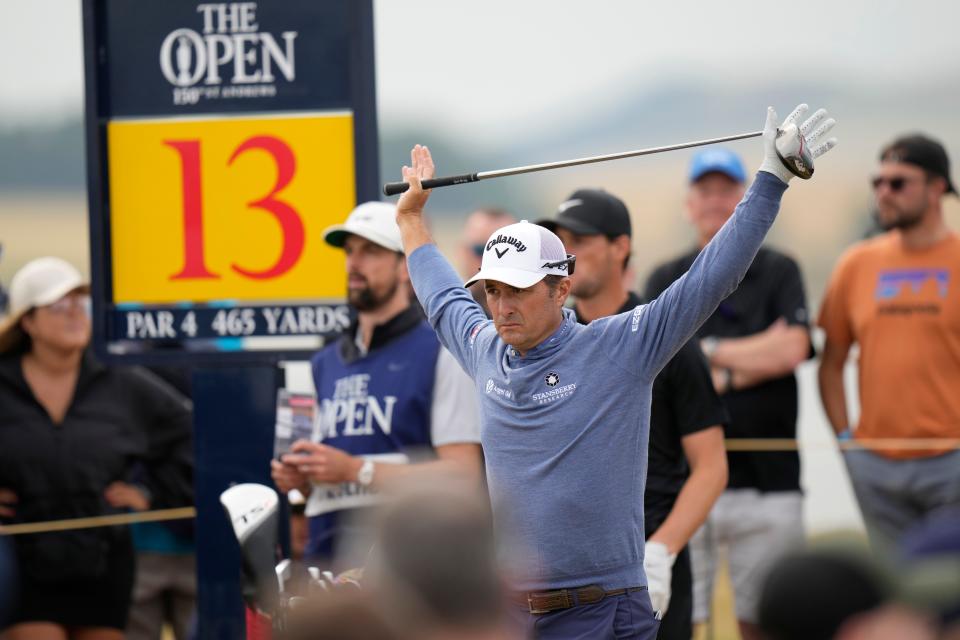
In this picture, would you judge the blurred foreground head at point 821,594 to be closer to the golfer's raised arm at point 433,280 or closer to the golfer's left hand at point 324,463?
the golfer's raised arm at point 433,280

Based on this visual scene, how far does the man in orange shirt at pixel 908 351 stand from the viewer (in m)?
6.86

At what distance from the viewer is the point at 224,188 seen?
590 centimetres

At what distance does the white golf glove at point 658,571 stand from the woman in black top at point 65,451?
3046 millimetres

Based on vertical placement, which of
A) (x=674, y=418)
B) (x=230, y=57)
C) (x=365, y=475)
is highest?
(x=230, y=57)

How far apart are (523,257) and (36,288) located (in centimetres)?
350

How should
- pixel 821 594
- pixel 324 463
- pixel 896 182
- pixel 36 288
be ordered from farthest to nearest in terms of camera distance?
pixel 36 288 → pixel 896 182 → pixel 324 463 → pixel 821 594

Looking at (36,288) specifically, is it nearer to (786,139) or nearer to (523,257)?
(523,257)

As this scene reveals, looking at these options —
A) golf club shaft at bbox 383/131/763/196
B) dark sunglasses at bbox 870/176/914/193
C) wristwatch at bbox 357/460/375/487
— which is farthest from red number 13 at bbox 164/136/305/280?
dark sunglasses at bbox 870/176/914/193

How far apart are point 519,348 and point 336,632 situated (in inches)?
85.2

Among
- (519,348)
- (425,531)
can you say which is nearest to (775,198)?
(519,348)

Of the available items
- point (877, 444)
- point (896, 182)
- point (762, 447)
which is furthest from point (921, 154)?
point (762, 447)

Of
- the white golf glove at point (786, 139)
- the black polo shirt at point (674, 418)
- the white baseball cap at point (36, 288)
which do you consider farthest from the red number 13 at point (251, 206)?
the white golf glove at point (786, 139)

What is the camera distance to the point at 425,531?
231 cm

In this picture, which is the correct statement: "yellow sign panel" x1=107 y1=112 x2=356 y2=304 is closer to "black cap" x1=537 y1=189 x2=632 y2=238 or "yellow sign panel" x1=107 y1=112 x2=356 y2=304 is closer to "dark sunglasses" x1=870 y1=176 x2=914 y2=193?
"black cap" x1=537 y1=189 x2=632 y2=238
